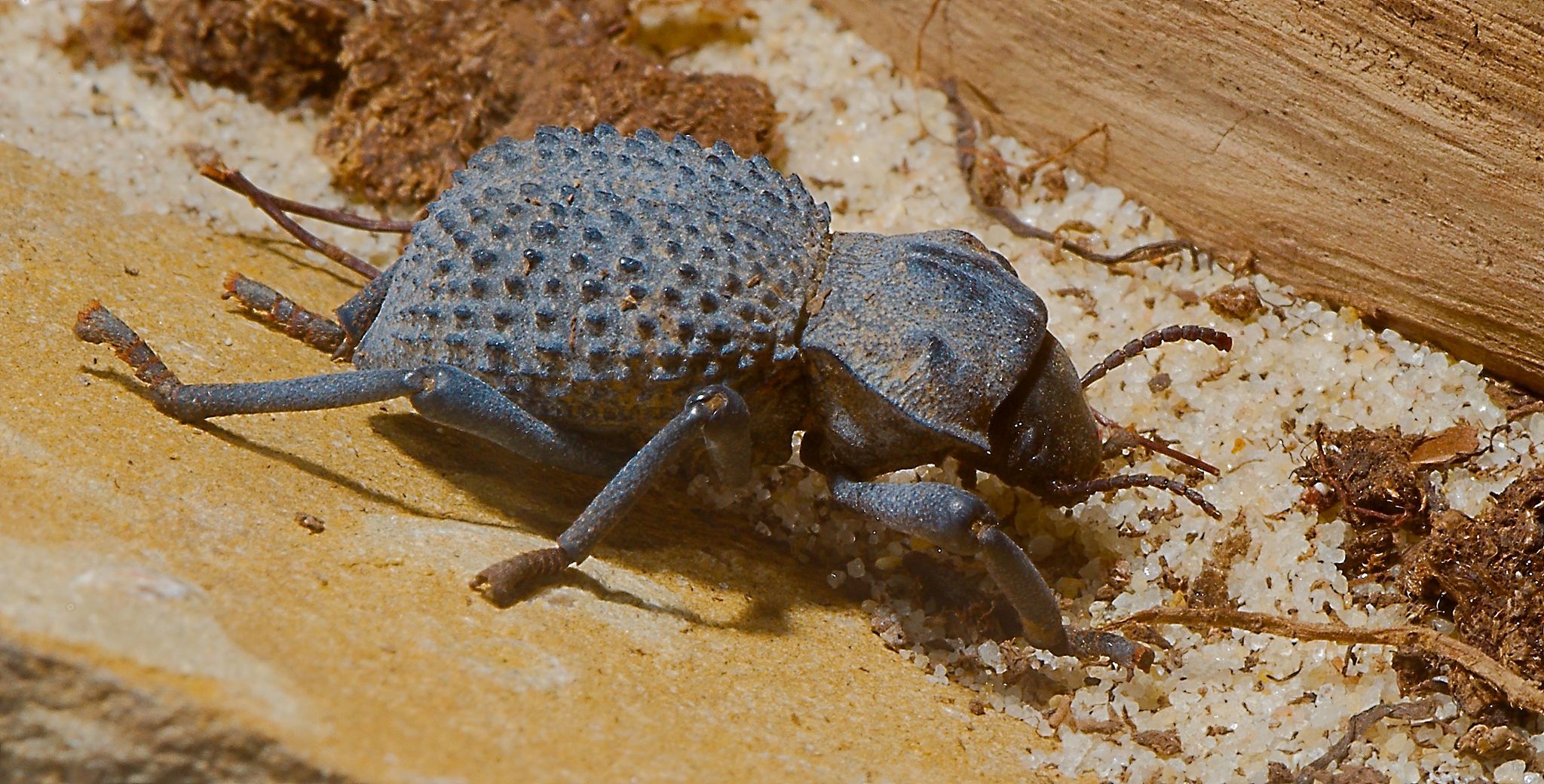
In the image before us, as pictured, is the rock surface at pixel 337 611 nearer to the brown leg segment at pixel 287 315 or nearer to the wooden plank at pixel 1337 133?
the brown leg segment at pixel 287 315

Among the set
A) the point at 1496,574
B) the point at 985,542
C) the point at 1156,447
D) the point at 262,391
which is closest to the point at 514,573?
the point at 262,391

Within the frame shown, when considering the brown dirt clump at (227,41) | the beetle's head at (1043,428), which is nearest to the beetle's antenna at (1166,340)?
the beetle's head at (1043,428)

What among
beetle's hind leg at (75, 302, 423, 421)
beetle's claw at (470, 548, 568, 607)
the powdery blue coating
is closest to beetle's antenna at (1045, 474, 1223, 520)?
the powdery blue coating

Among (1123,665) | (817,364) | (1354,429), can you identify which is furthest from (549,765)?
(1354,429)

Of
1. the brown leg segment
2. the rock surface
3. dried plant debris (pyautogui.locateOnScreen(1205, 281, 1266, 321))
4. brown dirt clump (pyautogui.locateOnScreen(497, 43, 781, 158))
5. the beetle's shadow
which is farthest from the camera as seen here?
brown dirt clump (pyautogui.locateOnScreen(497, 43, 781, 158))

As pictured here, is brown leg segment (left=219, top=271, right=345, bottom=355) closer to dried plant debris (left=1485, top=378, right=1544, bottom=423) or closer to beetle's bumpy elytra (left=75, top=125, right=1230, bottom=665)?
beetle's bumpy elytra (left=75, top=125, right=1230, bottom=665)

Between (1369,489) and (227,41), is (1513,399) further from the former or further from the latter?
(227,41)
